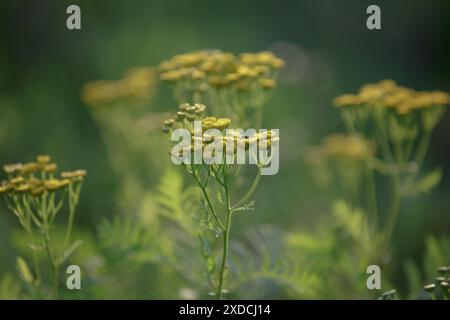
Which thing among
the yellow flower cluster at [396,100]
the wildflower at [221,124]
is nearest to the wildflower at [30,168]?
the wildflower at [221,124]

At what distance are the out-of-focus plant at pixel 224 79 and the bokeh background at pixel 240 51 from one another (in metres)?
1.81

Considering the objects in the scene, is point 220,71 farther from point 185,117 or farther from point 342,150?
point 342,150

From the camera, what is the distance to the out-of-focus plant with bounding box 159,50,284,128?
306 cm

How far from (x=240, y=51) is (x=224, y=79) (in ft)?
14.6

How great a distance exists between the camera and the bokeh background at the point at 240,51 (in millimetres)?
5301

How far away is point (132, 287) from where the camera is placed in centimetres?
374

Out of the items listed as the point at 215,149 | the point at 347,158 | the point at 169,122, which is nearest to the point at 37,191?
the point at 169,122

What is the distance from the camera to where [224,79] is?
3.04 meters

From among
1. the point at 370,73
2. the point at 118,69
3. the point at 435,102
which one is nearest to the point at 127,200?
the point at 435,102

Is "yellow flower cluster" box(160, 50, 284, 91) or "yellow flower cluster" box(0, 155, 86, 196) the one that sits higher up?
"yellow flower cluster" box(160, 50, 284, 91)

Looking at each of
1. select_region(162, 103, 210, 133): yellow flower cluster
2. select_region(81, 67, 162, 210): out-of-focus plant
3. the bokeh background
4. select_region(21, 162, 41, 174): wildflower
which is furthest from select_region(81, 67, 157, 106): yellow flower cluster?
select_region(162, 103, 210, 133): yellow flower cluster

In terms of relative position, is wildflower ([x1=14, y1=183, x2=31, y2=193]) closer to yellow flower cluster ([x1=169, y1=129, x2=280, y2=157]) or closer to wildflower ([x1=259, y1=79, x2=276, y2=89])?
yellow flower cluster ([x1=169, y1=129, x2=280, y2=157])

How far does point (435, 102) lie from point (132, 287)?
6.81 ft

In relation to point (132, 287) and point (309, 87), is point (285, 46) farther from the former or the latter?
point (132, 287)
